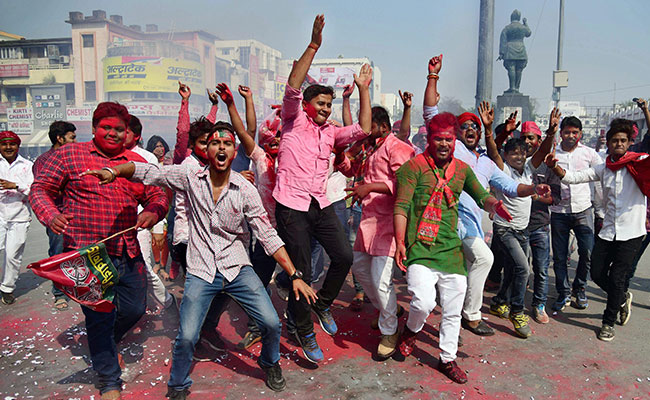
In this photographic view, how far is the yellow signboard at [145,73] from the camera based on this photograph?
63375 millimetres

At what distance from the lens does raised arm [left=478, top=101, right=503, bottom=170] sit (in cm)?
486

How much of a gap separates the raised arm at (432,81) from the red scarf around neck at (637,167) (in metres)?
1.87

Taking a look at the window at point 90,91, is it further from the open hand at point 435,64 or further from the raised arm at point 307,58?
the raised arm at point 307,58

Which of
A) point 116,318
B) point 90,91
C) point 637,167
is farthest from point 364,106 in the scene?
point 90,91

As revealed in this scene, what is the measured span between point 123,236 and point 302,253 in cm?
139

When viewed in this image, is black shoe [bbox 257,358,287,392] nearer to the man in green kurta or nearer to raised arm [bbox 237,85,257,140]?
the man in green kurta

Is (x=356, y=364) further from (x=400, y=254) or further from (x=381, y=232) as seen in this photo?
(x=381, y=232)

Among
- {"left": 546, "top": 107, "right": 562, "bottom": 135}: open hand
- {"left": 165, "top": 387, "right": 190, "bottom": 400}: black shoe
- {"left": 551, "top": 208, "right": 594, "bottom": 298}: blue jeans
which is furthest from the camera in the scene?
{"left": 551, "top": 208, "right": 594, "bottom": 298}: blue jeans

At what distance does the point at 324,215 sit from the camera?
4.03 meters

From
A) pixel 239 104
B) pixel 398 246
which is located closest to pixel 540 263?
pixel 398 246

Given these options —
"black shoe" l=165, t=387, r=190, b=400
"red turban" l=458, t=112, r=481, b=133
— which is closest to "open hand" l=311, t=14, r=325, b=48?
"red turban" l=458, t=112, r=481, b=133

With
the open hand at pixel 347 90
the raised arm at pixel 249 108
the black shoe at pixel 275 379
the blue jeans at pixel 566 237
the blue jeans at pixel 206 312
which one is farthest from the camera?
the open hand at pixel 347 90

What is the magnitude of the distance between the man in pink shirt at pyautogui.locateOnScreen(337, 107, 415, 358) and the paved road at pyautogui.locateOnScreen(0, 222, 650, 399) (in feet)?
1.32

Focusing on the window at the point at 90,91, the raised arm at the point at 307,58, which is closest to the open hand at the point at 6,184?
the raised arm at the point at 307,58
